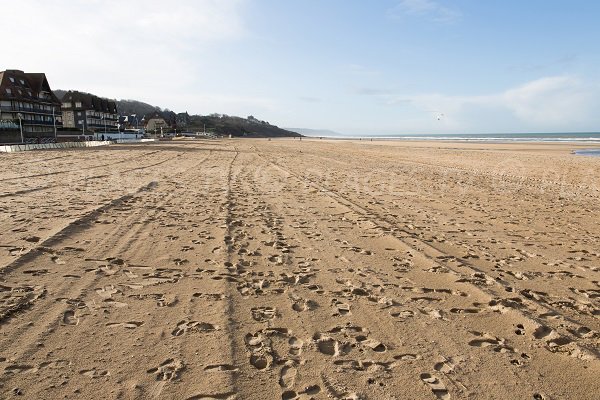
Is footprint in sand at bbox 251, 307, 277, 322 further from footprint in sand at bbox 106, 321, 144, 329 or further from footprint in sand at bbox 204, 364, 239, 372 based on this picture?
footprint in sand at bbox 106, 321, 144, 329

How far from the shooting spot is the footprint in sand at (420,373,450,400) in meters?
2.83

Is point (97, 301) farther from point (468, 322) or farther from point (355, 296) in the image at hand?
point (468, 322)

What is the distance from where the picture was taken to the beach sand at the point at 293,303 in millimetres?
2955

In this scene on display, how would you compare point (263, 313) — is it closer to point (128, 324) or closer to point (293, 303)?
point (293, 303)

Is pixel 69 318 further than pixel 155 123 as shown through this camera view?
No

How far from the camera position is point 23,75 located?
6838cm

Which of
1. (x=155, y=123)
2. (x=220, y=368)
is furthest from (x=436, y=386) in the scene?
(x=155, y=123)

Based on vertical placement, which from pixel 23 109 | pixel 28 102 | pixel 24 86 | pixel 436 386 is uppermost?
pixel 24 86

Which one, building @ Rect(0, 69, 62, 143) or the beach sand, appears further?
building @ Rect(0, 69, 62, 143)

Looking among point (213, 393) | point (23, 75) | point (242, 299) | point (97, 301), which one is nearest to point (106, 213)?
point (97, 301)

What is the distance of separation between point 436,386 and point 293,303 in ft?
5.77

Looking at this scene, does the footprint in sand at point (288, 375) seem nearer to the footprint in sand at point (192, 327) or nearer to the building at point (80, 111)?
the footprint in sand at point (192, 327)

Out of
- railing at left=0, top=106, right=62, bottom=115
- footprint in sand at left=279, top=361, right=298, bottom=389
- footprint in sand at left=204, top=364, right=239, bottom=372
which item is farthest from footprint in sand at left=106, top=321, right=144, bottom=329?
railing at left=0, top=106, right=62, bottom=115

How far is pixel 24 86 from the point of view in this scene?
219 feet
